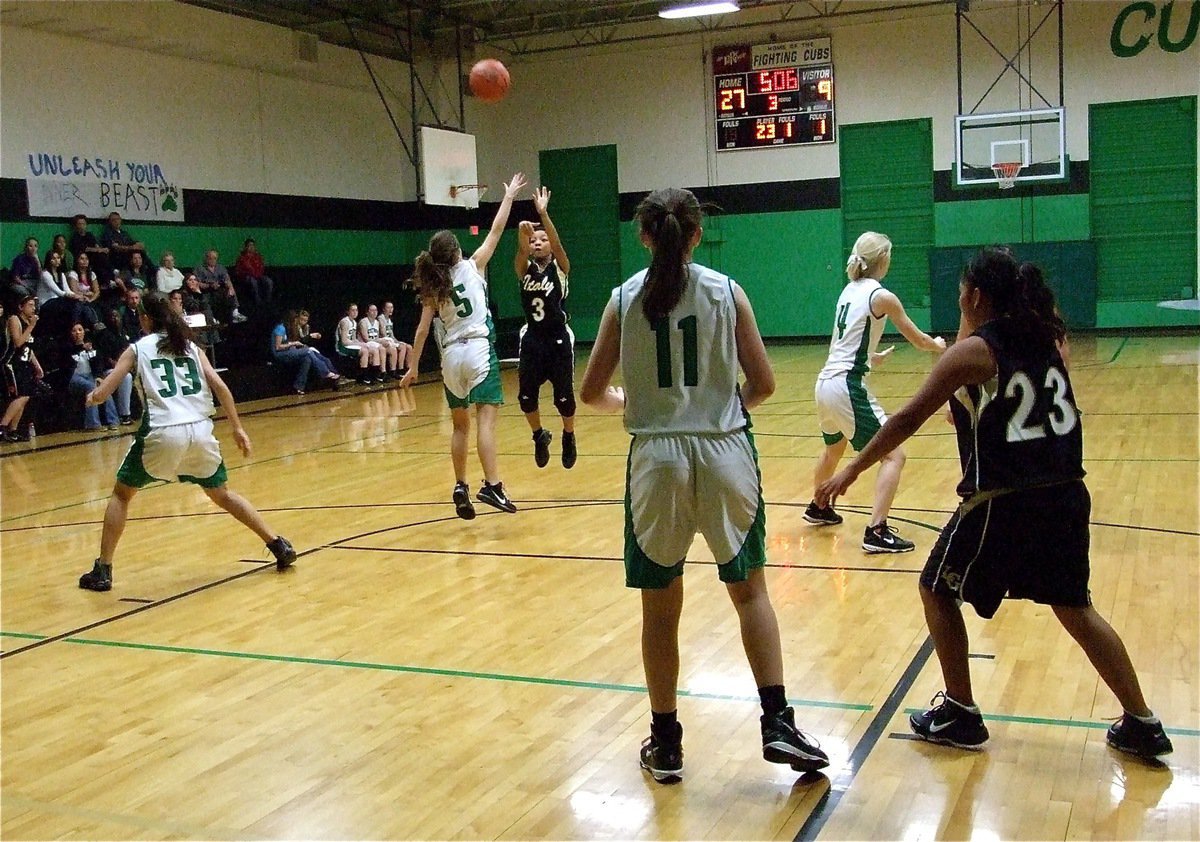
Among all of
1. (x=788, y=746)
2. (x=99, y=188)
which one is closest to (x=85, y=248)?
(x=99, y=188)

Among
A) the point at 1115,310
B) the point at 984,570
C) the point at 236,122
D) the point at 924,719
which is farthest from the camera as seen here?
the point at 1115,310

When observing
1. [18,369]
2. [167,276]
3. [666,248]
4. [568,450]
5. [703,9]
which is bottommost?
[568,450]

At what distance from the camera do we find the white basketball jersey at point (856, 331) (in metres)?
6.44

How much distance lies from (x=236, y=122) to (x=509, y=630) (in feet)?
53.1

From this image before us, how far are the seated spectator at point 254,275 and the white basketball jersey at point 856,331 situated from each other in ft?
42.8

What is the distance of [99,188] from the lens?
16.8 metres

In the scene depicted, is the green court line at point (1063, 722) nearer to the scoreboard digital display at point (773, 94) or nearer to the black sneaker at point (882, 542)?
the black sneaker at point (882, 542)

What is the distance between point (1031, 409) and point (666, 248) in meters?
1.10

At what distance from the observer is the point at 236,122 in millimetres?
19375

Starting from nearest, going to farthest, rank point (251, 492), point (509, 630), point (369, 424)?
1. point (509, 630)
2. point (251, 492)
3. point (369, 424)

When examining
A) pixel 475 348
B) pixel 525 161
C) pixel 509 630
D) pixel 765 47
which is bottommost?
pixel 509 630

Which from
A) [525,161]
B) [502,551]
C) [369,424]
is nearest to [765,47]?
[525,161]

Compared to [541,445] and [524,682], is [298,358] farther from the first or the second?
[524,682]

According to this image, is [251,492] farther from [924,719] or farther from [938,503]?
[924,719]
